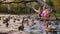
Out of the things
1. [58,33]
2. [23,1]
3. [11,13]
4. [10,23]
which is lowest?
[58,33]

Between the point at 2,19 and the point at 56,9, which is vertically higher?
the point at 56,9

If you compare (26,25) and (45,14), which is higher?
(45,14)

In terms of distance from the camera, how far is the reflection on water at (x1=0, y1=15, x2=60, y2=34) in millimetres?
2234

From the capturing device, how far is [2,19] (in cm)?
231

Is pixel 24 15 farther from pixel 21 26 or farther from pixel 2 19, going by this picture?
pixel 2 19

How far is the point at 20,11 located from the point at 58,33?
0.68m

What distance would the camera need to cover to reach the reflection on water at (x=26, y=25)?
2234 mm

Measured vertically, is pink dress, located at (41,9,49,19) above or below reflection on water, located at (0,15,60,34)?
above

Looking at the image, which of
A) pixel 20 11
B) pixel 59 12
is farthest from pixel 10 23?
pixel 59 12

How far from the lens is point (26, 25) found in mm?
2279

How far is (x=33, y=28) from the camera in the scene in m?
2.25

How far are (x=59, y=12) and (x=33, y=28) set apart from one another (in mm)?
469

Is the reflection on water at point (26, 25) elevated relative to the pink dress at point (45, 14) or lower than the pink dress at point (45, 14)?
lower

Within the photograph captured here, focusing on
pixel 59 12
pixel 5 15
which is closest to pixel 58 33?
pixel 59 12
